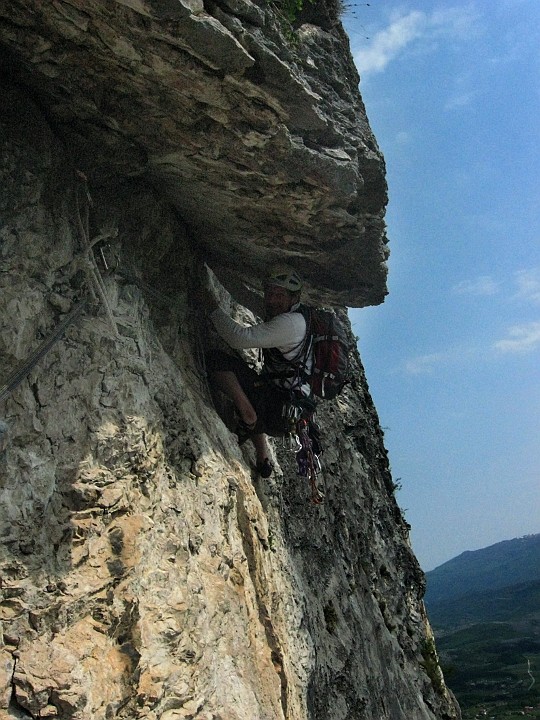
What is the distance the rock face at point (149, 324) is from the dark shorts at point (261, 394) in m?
0.26

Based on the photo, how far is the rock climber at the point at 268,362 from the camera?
7.70 metres

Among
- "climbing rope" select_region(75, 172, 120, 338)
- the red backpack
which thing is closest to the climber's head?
the red backpack

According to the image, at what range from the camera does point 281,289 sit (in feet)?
26.9

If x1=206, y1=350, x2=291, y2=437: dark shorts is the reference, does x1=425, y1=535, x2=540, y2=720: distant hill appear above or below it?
below

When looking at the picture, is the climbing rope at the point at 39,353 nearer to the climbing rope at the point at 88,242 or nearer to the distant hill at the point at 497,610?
the climbing rope at the point at 88,242

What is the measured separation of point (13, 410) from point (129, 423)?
106 centimetres

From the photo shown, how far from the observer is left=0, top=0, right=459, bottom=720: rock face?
14.6 feet

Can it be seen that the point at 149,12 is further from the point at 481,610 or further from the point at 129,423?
the point at 481,610

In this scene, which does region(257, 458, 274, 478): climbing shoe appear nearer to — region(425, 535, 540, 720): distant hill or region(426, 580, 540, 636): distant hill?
region(425, 535, 540, 720): distant hill

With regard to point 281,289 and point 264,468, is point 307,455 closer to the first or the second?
point 264,468

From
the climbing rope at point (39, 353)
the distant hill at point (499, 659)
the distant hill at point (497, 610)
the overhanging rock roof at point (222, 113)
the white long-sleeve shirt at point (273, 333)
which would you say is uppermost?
the overhanging rock roof at point (222, 113)

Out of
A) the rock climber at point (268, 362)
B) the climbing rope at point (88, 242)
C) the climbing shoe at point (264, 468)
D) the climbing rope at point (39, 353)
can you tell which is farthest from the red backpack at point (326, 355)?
the climbing rope at point (39, 353)

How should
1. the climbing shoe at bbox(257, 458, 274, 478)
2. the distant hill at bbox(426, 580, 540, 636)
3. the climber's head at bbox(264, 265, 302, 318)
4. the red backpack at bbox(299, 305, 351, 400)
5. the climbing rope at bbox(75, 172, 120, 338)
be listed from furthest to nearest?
the distant hill at bbox(426, 580, 540, 636), the red backpack at bbox(299, 305, 351, 400), the climbing shoe at bbox(257, 458, 274, 478), the climber's head at bbox(264, 265, 302, 318), the climbing rope at bbox(75, 172, 120, 338)

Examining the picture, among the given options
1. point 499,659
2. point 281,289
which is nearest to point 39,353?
point 281,289
